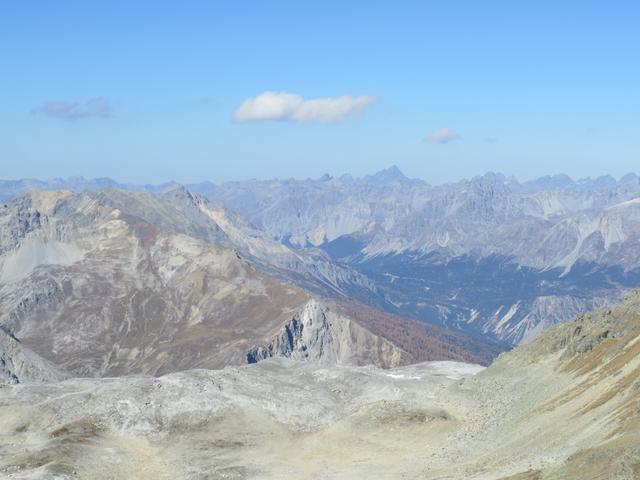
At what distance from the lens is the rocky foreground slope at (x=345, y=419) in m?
101

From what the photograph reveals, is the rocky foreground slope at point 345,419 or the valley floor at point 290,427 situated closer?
the rocky foreground slope at point 345,419

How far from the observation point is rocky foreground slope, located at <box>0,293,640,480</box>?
10100 cm

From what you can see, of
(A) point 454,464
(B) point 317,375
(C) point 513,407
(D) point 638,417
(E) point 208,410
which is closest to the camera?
(D) point 638,417

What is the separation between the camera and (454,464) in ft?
333

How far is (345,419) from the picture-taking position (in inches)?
5217

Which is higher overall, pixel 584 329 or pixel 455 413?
pixel 584 329

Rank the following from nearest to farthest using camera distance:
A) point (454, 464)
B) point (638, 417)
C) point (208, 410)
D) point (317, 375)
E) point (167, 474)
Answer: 1. point (638, 417)
2. point (454, 464)
3. point (167, 474)
4. point (208, 410)
5. point (317, 375)

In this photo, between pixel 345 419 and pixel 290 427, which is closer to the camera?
pixel 345 419

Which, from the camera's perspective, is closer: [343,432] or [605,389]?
[605,389]

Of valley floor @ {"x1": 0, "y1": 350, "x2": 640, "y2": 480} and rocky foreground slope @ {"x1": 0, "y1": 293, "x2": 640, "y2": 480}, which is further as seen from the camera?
valley floor @ {"x1": 0, "y1": 350, "x2": 640, "y2": 480}

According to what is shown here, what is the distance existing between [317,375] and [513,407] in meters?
47.1

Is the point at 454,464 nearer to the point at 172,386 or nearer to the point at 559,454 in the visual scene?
the point at 559,454

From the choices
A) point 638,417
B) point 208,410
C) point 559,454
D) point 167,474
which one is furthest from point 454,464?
point 208,410

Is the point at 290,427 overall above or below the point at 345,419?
below
